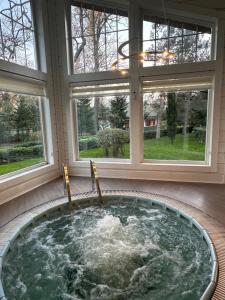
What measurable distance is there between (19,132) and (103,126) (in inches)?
69.4

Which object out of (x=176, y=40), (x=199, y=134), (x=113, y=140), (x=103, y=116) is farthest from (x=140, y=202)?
(x=176, y=40)

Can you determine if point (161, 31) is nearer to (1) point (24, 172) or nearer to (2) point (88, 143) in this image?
(2) point (88, 143)

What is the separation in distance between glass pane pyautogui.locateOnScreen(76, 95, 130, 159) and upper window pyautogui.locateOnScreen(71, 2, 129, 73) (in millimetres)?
701

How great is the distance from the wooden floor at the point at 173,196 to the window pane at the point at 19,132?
62cm

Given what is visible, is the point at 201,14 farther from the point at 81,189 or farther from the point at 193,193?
the point at 81,189

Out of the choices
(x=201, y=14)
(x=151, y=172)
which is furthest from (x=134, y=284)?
(x=201, y=14)

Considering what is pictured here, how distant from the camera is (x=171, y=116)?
454 centimetres

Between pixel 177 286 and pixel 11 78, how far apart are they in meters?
3.68

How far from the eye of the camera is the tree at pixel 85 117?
195 inches

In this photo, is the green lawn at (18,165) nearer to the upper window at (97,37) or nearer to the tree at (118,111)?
the tree at (118,111)

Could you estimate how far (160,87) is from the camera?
4.38 metres

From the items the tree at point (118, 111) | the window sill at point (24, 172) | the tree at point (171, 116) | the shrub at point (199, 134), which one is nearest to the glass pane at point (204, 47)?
the tree at point (171, 116)

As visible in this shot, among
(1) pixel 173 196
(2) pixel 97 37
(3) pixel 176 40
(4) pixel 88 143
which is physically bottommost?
(1) pixel 173 196

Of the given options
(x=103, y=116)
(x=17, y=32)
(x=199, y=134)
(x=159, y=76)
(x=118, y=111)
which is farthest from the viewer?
(x=103, y=116)
